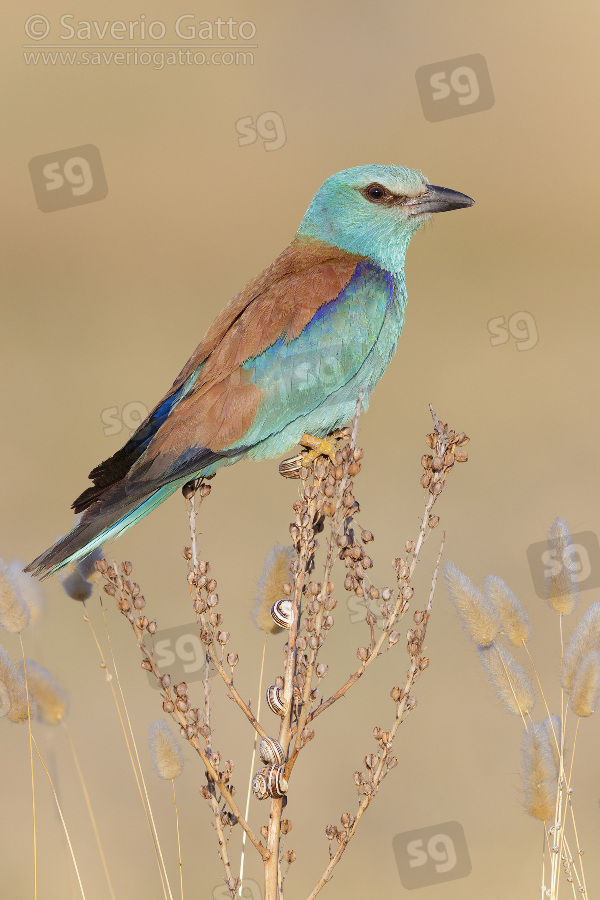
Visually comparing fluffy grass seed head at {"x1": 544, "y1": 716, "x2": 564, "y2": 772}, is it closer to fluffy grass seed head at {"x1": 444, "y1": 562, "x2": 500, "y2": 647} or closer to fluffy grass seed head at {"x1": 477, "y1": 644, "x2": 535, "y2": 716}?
fluffy grass seed head at {"x1": 477, "y1": 644, "x2": 535, "y2": 716}

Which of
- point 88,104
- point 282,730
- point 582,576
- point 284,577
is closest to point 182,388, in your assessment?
point 284,577

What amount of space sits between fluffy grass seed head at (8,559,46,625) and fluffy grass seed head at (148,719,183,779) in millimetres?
461

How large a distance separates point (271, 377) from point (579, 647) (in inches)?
51.4

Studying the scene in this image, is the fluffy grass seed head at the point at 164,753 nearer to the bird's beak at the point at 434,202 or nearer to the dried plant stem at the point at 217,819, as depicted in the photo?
the dried plant stem at the point at 217,819

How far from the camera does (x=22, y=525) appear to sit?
7.00m

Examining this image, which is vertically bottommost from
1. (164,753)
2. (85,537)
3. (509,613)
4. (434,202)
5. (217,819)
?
(217,819)

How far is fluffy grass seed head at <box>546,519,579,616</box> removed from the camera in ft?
8.95

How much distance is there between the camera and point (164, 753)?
2.62m

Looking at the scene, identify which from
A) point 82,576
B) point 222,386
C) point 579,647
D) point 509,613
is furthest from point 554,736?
point 222,386

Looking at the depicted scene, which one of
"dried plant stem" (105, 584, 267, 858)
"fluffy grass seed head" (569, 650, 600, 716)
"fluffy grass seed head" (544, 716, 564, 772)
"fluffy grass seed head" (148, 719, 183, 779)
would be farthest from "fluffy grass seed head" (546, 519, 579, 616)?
"fluffy grass seed head" (148, 719, 183, 779)

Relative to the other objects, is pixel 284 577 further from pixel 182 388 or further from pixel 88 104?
pixel 88 104

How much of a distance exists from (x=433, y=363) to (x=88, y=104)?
662 cm

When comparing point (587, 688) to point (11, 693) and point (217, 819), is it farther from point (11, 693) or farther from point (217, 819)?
point (11, 693)

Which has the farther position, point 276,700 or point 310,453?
point 310,453
